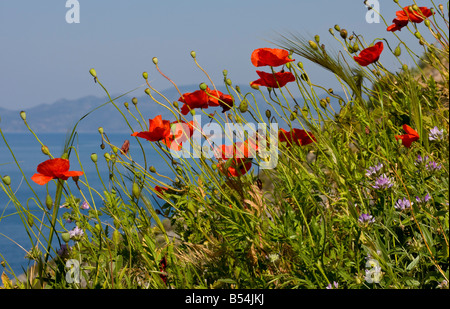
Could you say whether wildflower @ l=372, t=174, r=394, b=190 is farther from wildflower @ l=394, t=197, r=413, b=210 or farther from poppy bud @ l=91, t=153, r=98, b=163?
poppy bud @ l=91, t=153, r=98, b=163

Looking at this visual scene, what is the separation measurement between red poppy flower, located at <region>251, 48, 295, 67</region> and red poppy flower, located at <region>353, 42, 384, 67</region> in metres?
0.55

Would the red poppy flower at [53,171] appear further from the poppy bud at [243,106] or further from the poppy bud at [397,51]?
the poppy bud at [397,51]

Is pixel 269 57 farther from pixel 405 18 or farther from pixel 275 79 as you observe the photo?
pixel 405 18

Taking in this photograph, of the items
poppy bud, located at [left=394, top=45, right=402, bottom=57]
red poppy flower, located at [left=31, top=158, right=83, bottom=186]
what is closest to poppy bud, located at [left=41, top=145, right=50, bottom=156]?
red poppy flower, located at [left=31, top=158, right=83, bottom=186]

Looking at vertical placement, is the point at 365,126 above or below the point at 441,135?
above

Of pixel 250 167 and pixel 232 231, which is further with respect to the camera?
pixel 250 167

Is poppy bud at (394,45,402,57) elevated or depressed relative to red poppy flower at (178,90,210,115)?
elevated

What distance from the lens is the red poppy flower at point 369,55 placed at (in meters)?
2.39

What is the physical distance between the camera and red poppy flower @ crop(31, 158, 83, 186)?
5.65 ft

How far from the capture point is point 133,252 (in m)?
2.13
